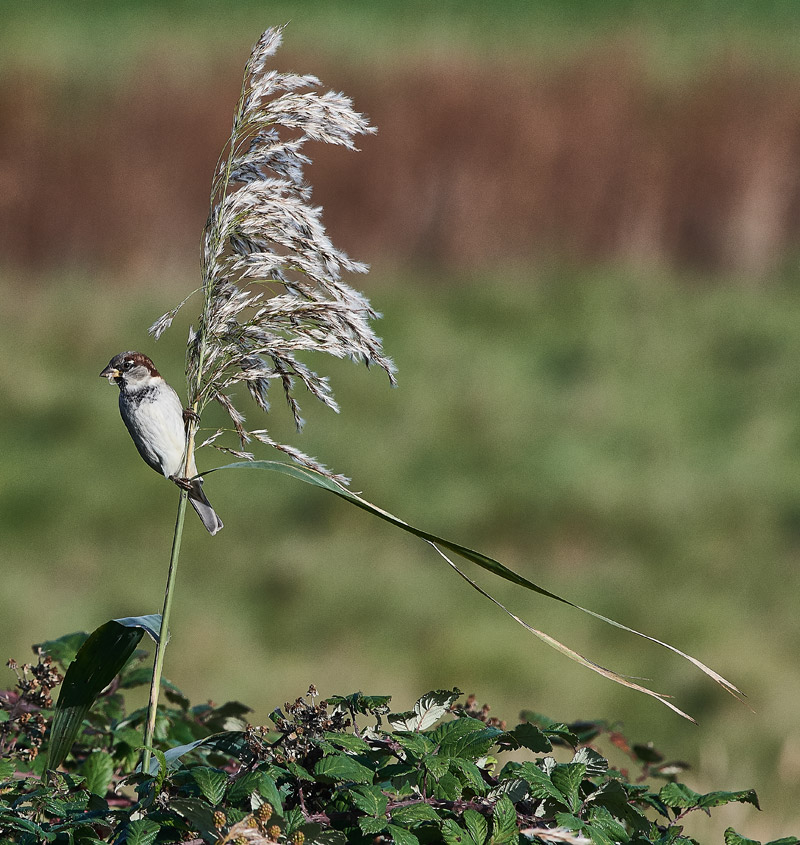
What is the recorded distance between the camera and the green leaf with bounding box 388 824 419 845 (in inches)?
57.5

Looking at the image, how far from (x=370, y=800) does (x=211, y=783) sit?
0.81 feet

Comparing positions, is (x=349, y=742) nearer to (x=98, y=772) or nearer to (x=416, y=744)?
(x=416, y=744)

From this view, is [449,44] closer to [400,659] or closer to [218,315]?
[400,659]

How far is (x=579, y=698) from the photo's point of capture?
5.34 metres

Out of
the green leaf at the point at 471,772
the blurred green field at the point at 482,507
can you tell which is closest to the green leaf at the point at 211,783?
the green leaf at the point at 471,772

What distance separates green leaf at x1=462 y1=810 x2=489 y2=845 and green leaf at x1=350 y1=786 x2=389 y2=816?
0.12 meters

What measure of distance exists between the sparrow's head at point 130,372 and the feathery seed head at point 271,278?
147 mm

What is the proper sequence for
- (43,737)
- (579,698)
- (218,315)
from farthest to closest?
(579,698) < (43,737) < (218,315)

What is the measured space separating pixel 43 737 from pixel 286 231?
52.9 inches

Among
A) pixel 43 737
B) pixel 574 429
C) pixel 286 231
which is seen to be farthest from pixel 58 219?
pixel 286 231

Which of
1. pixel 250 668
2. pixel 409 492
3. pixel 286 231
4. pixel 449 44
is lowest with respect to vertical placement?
pixel 250 668

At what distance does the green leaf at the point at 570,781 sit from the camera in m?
1.68

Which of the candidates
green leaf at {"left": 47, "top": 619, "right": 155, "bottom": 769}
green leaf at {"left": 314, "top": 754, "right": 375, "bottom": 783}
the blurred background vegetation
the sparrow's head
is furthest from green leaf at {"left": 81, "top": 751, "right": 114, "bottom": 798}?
the blurred background vegetation

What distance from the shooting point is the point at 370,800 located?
1524 millimetres
